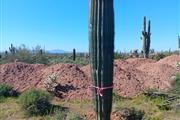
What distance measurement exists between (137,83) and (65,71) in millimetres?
2120

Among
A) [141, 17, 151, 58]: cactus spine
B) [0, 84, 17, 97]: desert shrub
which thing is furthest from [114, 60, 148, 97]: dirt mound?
[141, 17, 151, 58]: cactus spine

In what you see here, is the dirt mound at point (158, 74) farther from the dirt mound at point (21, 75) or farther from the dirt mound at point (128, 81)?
the dirt mound at point (21, 75)

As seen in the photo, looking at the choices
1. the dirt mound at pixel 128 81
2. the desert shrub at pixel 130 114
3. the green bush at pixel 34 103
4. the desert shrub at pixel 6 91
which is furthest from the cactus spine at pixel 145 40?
the desert shrub at pixel 130 114

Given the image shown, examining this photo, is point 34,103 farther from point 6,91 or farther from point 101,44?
point 101,44

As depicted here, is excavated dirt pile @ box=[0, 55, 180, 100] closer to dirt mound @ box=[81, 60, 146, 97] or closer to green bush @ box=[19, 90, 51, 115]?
dirt mound @ box=[81, 60, 146, 97]

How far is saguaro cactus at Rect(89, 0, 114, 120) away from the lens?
6.89 metres

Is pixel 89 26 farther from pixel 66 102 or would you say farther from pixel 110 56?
pixel 66 102

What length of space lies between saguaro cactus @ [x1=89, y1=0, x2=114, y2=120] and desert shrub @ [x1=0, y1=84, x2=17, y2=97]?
4930mm

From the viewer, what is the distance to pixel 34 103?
9.46 metres

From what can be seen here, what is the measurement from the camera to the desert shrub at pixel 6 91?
11.5m

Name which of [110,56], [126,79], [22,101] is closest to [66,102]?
[22,101]

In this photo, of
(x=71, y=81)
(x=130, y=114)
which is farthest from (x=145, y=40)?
(x=130, y=114)

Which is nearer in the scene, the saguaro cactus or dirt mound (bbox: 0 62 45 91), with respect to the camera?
the saguaro cactus

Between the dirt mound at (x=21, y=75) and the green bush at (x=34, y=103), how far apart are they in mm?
2434
